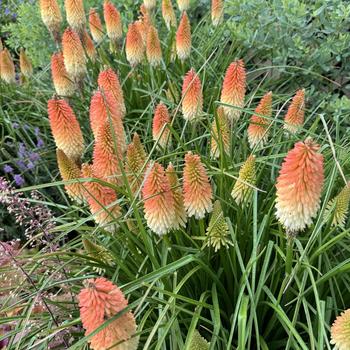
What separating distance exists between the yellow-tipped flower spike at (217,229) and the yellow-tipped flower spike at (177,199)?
14 cm

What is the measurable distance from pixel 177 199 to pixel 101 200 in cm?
37

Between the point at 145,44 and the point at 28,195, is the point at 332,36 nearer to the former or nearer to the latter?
the point at 145,44

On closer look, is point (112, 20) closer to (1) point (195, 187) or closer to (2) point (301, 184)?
(1) point (195, 187)

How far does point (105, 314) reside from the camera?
6.01 ft

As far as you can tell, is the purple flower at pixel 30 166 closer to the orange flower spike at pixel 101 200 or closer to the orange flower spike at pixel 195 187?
the orange flower spike at pixel 101 200

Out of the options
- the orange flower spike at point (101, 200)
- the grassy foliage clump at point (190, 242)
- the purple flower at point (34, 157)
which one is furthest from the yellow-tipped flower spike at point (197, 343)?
the purple flower at point (34, 157)

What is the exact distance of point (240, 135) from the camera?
401 cm

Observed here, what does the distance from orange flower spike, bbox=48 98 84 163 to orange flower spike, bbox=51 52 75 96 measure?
0.89m

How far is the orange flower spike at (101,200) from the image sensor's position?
2.61 m

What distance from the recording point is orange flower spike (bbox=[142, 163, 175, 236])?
240 centimetres

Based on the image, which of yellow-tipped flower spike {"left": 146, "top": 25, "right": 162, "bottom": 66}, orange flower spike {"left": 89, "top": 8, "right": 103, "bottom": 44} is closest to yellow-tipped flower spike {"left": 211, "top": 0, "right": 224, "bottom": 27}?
yellow-tipped flower spike {"left": 146, "top": 25, "right": 162, "bottom": 66}

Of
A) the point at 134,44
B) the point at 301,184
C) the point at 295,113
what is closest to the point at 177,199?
the point at 301,184

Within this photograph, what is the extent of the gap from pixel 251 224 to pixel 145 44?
2.22 metres

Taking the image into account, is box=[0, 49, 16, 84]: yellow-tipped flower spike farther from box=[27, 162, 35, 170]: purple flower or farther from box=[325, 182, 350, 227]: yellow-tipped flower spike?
box=[325, 182, 350, 227]: yellow-tipped flower spike
